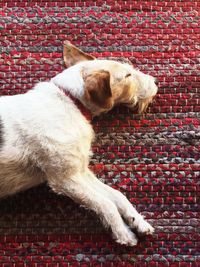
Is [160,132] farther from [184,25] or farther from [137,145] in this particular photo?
[184,25]

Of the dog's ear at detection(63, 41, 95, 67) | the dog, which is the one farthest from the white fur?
the dog's ear at detection(63, 41, 95, 67)

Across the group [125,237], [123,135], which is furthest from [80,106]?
[125,237]

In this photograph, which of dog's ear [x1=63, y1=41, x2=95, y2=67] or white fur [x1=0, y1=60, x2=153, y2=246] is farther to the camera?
dog's ear [x1=63, y1=41, x2=95, y2=67]

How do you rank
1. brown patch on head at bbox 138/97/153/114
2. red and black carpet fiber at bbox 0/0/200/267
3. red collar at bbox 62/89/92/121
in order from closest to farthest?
1. red collar at bbox 62/89/92/121
2. red and black carpet fiber at bbox 0/0/200/267
3. brown patch on head at bbox 138/97/153/114

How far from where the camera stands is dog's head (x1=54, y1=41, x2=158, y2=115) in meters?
2.13

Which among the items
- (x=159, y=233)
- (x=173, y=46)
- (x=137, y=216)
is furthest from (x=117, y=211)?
(x=173, y=46)

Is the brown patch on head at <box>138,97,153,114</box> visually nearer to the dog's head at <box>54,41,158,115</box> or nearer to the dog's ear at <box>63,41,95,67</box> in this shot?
the dog's head at <box>54,41,158,115</box>

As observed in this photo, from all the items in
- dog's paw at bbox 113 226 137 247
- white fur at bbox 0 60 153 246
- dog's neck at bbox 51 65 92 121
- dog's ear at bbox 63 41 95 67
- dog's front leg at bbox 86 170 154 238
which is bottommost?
dog's paw at bbox 113 226 137 247

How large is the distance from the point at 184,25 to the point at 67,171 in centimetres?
123

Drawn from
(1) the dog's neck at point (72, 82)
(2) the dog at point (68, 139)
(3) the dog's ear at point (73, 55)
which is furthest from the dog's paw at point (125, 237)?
(3) the dog's ear at point (73, 55)

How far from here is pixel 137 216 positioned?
232 cm

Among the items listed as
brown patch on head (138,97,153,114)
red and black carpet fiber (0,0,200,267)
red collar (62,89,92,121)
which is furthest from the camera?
brown patch on head (138,97,153,114)

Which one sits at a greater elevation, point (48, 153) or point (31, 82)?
point (31, 82)

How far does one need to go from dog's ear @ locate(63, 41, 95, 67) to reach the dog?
0.02 m
